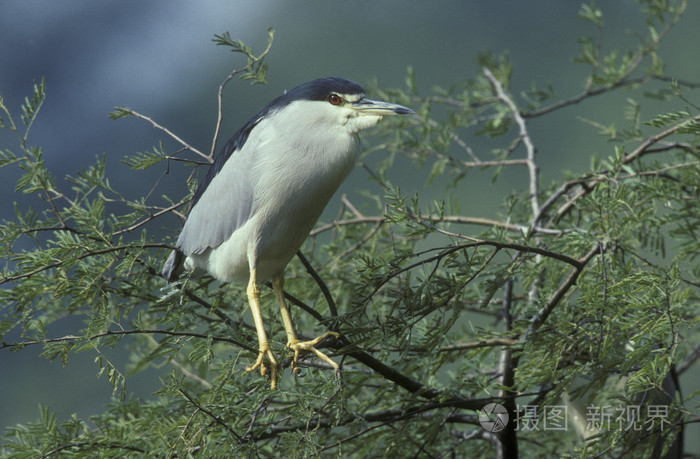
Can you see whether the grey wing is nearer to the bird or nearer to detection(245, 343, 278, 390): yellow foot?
the bird

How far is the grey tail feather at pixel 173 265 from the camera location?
4.10 feet

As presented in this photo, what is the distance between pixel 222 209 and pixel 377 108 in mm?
319

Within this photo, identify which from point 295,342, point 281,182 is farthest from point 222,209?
point 295,342

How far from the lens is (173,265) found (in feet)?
4.10

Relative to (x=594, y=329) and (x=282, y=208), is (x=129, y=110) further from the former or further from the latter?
(x=594, y=329)

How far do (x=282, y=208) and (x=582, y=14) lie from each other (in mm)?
1186

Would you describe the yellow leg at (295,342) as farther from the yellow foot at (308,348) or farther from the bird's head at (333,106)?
the bird's head at (333,106)

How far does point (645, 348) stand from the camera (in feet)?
3.09

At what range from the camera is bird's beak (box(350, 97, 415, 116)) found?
41.2 inches

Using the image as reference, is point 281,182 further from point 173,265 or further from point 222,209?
point 173,265

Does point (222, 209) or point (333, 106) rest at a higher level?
point (333, 106)

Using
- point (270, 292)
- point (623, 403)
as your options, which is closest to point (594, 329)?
point (623, 403)

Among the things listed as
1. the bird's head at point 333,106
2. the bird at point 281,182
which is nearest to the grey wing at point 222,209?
the bird at point 281,182

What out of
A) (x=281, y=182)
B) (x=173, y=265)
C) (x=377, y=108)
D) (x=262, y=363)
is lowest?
(x=262, y=363)
